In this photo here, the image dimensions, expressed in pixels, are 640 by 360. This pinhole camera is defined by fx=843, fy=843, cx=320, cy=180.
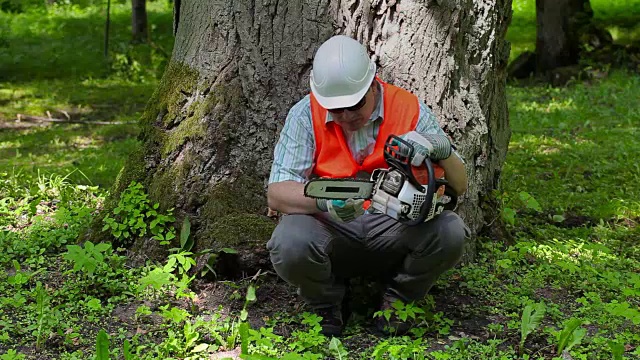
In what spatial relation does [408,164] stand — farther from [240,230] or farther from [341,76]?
[240,230]

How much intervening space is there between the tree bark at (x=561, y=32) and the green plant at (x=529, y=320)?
9517 millimetres

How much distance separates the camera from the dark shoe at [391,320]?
411cm

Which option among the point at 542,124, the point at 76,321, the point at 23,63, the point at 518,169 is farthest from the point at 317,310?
the point at 23,63

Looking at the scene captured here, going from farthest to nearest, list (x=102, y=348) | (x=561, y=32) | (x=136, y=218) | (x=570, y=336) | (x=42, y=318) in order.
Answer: (x=561, y=32) < (x=136, y=218) < (x=42, y=318) < (x=570, y=336) < (x=102, y=348)

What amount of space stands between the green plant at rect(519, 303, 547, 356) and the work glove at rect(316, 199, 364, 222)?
96 centimetres

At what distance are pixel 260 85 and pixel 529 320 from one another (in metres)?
1.95

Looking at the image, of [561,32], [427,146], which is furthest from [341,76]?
[561,32]

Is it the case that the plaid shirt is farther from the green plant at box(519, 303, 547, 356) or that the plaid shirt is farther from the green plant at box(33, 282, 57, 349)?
the green plant at box(33, 282, 57, 349)

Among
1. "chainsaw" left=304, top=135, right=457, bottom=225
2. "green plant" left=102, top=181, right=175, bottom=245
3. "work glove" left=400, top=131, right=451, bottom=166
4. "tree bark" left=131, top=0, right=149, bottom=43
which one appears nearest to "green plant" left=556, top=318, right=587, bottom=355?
"chainsaw" left=304, top=135, right=457, bottom=225

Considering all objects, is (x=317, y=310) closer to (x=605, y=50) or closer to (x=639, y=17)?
(x=605, y=50)

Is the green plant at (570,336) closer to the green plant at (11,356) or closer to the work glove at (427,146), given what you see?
the work glove at (427,146)

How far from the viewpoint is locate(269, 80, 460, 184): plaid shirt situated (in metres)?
4.05

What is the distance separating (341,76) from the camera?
12.6 ft

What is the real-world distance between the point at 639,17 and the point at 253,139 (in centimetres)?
1222
